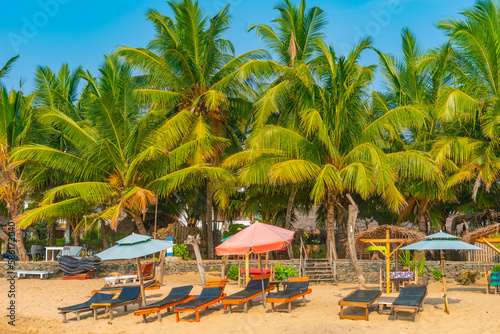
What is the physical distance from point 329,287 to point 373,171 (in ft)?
13.5

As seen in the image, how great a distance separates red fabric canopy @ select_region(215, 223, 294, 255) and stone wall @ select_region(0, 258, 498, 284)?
603 centimetres

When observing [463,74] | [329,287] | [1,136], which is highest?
[463,74]

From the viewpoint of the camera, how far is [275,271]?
16375 millimetres

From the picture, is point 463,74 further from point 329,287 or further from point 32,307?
point 32,307

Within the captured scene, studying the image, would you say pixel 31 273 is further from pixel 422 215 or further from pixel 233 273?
pixel 422 215

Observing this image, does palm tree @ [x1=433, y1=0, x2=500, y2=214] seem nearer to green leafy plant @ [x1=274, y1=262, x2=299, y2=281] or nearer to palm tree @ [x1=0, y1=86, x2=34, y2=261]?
green leafy plant @ [x1=274, y1=262, x2=299, y2=281]

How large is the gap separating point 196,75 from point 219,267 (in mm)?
7792

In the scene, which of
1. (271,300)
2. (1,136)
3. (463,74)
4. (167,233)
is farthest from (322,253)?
(1,136)

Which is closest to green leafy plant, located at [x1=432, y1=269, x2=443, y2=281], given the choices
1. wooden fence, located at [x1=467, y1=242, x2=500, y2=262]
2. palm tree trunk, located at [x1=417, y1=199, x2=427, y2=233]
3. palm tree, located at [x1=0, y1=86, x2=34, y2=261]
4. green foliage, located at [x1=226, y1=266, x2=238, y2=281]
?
wooden fence, located at [x1=467, y1=242, x2=500, y2=262]

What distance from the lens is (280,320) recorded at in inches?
403

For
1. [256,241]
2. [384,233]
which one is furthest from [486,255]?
[256,241]

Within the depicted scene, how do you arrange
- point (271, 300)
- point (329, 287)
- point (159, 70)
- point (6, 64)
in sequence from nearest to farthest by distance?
point (271, 300)
point (329, 287)
point (159, 70)
point (6, 64)

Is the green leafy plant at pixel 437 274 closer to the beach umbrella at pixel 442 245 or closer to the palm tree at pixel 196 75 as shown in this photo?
the beach umbrella at pixel 442 245

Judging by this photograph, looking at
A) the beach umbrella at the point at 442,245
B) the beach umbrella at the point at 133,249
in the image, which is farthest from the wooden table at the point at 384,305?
the beach umbrella at the point at 133,249
